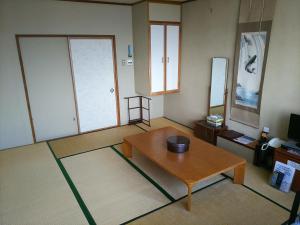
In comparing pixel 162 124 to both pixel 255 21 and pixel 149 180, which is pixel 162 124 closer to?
pixel 149 180

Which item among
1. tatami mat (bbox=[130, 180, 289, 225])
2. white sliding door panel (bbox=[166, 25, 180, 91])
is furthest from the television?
white sliding door panel (bbox=[166, 25, 180, 91])

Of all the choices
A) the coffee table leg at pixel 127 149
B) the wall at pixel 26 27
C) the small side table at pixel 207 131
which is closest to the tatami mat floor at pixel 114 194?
the coffee table leg at pixel 127 149

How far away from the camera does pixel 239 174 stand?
9.64 ft

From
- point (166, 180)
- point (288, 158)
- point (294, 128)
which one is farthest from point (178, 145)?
point (294, 128)

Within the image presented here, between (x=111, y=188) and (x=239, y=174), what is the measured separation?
1.68 m

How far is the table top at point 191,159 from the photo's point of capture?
2.58 meters

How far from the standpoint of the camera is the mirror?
3998mm

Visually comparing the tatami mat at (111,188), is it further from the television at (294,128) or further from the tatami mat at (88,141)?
the television at (294,128)

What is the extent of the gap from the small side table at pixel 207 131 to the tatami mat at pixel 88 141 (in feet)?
4.33

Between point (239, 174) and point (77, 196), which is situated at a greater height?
point (239, 174)

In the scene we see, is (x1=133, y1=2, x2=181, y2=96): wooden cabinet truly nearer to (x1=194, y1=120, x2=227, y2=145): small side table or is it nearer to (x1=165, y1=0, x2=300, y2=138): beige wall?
(x1=165, y1=0, x2=300, y2=138): beige wall

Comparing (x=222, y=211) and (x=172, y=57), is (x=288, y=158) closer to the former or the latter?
(x=222, y=211)

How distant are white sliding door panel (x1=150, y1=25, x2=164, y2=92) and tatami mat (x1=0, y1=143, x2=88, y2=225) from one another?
2424 mm

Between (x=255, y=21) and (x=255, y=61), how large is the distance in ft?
1.90
